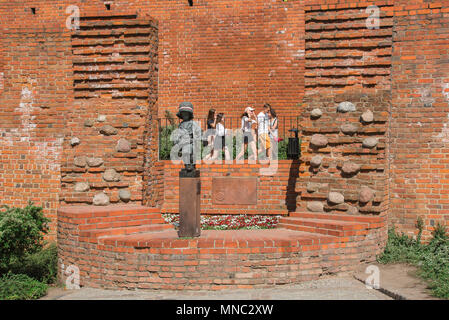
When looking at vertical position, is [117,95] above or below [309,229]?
above

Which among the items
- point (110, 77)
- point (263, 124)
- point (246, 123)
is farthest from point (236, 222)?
point (110, 77)

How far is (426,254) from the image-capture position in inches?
260

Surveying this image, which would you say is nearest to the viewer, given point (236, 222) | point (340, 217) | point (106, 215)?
point (106, 215)

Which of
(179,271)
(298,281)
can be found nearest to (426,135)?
(298,281)

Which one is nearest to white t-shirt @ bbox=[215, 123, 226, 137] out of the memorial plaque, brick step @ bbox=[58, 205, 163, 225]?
the memorial plaque

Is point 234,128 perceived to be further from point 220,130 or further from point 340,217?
point 340,217

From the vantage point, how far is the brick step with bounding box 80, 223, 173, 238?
6.17 metres

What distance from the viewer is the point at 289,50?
1326 centimetres

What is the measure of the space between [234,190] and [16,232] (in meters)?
4.49

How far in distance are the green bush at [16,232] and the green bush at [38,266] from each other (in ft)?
0.66

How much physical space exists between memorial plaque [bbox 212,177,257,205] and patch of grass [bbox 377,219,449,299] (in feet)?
9.92

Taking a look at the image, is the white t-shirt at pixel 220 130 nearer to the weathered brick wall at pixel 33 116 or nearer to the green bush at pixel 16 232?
the weathered brick wall at pixel 33 116

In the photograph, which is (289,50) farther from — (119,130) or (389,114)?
(119,130)

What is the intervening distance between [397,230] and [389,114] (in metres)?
2.03
